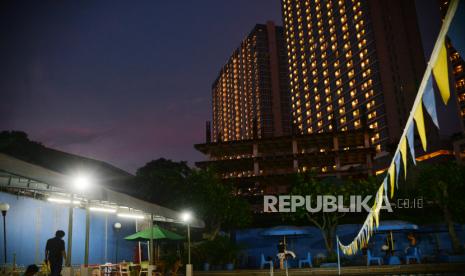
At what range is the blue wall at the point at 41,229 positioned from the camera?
48.0 ft

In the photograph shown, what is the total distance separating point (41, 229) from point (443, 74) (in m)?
16.5

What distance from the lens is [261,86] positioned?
545 feet

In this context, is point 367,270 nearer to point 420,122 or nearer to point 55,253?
point 55,253

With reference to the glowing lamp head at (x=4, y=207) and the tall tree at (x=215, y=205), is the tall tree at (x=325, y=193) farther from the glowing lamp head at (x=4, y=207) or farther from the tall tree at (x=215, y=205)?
the glowing lamp head at (x=4, y=207)

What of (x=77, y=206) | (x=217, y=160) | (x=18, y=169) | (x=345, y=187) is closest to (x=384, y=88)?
(x=217, y=160)

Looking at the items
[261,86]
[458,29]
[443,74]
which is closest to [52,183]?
[443,74]

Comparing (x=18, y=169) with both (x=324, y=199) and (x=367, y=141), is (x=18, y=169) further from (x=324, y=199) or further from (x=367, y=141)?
(x=367, y=141)

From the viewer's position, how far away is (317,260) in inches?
894

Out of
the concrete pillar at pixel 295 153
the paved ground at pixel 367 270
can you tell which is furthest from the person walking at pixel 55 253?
the concrete pillar at pixel 295 153

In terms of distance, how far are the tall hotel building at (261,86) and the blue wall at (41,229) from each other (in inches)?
5296

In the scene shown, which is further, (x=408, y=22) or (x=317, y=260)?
(x=408, y=22)

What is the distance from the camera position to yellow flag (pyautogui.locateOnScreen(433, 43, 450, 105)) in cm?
294

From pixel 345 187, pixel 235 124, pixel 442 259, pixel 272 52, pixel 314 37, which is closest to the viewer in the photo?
pixel 442 259

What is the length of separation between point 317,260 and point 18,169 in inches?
728
